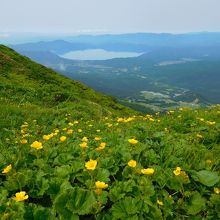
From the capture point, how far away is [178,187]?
5137 mm

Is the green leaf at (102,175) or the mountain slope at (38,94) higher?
the green leaf at (102,175)

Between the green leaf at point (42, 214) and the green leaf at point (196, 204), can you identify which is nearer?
the green leaf at point (42, 214)

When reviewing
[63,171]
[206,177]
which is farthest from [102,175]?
[206,177]

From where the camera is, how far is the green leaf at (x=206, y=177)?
17.7 feet

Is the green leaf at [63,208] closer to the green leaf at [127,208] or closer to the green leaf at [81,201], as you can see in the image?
the green leaf at [81,201]

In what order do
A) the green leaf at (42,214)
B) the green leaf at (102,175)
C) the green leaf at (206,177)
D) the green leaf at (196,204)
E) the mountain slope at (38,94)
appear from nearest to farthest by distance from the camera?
the green leaf at (42,214)
the green leaf at (196,204)
the green leaf at (102,175)
the green leaf at (206,177)
the mountain slope at (38,94)

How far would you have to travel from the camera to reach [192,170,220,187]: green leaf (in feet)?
17.7

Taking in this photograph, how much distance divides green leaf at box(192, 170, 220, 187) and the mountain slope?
10438 mm

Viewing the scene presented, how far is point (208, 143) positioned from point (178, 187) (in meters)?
4.00

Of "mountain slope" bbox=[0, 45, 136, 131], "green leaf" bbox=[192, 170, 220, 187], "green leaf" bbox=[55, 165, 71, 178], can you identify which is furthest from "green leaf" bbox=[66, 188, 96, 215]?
"mountain slope" bbox=[0, 45, 136, 131]

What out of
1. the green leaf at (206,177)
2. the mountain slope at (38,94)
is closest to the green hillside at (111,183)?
the green leaf at (206,177)

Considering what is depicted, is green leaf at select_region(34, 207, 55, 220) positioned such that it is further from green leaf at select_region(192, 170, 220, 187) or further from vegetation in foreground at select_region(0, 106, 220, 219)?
green leaf at select_region(192, 170, 220, 187)

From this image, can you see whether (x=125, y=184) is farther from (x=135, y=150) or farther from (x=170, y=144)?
(x=170, y=144)

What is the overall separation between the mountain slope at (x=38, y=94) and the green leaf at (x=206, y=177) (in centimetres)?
1044
